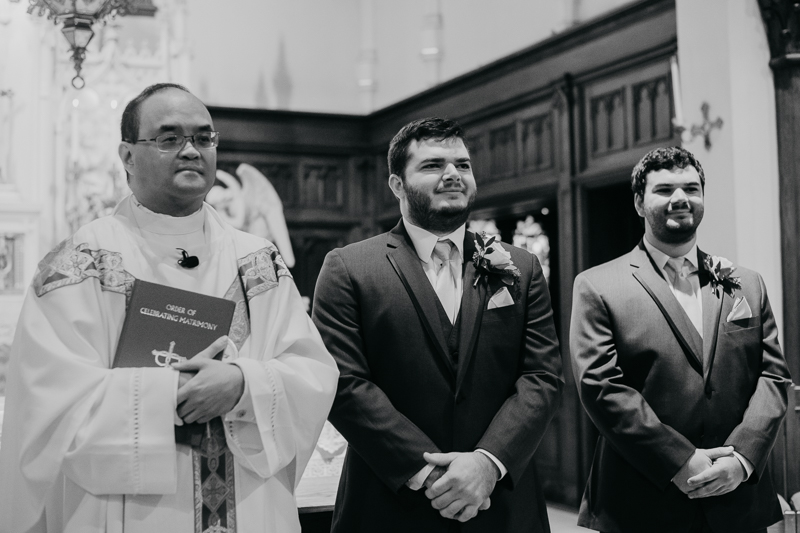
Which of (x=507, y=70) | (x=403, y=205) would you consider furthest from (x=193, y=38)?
(x=403, y=205)

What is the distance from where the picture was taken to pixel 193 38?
9266mm

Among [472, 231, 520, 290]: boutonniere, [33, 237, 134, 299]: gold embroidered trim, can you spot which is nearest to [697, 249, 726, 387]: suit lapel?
[472, 231, 520, 290]: boutonniere

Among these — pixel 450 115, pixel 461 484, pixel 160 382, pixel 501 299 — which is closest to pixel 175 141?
pixel 160 382

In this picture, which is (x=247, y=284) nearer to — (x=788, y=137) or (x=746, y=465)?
(x=746, y=465)

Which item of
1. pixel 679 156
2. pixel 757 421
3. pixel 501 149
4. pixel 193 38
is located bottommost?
pixel 757 421

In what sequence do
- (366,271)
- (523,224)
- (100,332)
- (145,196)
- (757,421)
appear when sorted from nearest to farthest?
(100,332) → (145,196) → (366,271) → (757,421) → (523,224)

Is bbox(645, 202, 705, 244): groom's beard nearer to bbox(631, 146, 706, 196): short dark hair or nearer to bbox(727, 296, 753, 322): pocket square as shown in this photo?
bbox(631, 146, 706, 196): short dark hair

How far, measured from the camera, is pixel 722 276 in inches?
113

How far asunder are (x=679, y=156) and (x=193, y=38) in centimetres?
724

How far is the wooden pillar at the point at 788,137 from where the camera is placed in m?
4.51

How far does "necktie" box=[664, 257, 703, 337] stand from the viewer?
9.50 feet

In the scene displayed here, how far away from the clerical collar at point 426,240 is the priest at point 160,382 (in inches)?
16.9

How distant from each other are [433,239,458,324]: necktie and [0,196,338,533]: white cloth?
416mm

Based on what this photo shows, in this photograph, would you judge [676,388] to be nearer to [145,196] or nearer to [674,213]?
[674,213]
